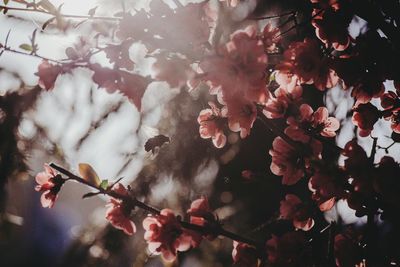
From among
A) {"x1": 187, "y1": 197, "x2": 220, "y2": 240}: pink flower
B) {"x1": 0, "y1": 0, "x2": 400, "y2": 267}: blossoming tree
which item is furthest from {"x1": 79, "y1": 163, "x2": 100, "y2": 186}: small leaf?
{"x1": 187, "y1": 197, "x2": 220, "y2": 240}: pink flower

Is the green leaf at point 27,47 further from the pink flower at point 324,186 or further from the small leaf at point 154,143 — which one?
the pink flower at point 324,186

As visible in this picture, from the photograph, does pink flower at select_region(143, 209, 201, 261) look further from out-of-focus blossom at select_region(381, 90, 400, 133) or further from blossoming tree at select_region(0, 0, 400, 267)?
out-of-focus blossom at select_region(381, 90, 400, 133)

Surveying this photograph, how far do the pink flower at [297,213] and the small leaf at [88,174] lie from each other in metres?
0.70

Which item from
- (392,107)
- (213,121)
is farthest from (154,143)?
(392,107)

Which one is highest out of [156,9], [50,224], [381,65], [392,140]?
[156,9]

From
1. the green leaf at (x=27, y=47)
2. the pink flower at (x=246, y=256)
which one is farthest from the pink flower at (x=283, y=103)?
the green leaf at (x=27, y=47)

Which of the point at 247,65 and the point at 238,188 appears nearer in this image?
the point at 247,65

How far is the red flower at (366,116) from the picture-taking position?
1324 millimetres

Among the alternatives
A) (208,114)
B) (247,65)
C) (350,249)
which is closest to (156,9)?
(247,65)

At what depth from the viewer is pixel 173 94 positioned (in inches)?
109

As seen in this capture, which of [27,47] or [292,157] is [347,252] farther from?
[27,47]

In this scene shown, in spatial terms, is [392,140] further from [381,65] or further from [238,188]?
[238,188]

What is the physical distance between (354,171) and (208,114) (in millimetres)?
595

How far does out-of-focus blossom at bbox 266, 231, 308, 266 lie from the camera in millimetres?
1178
